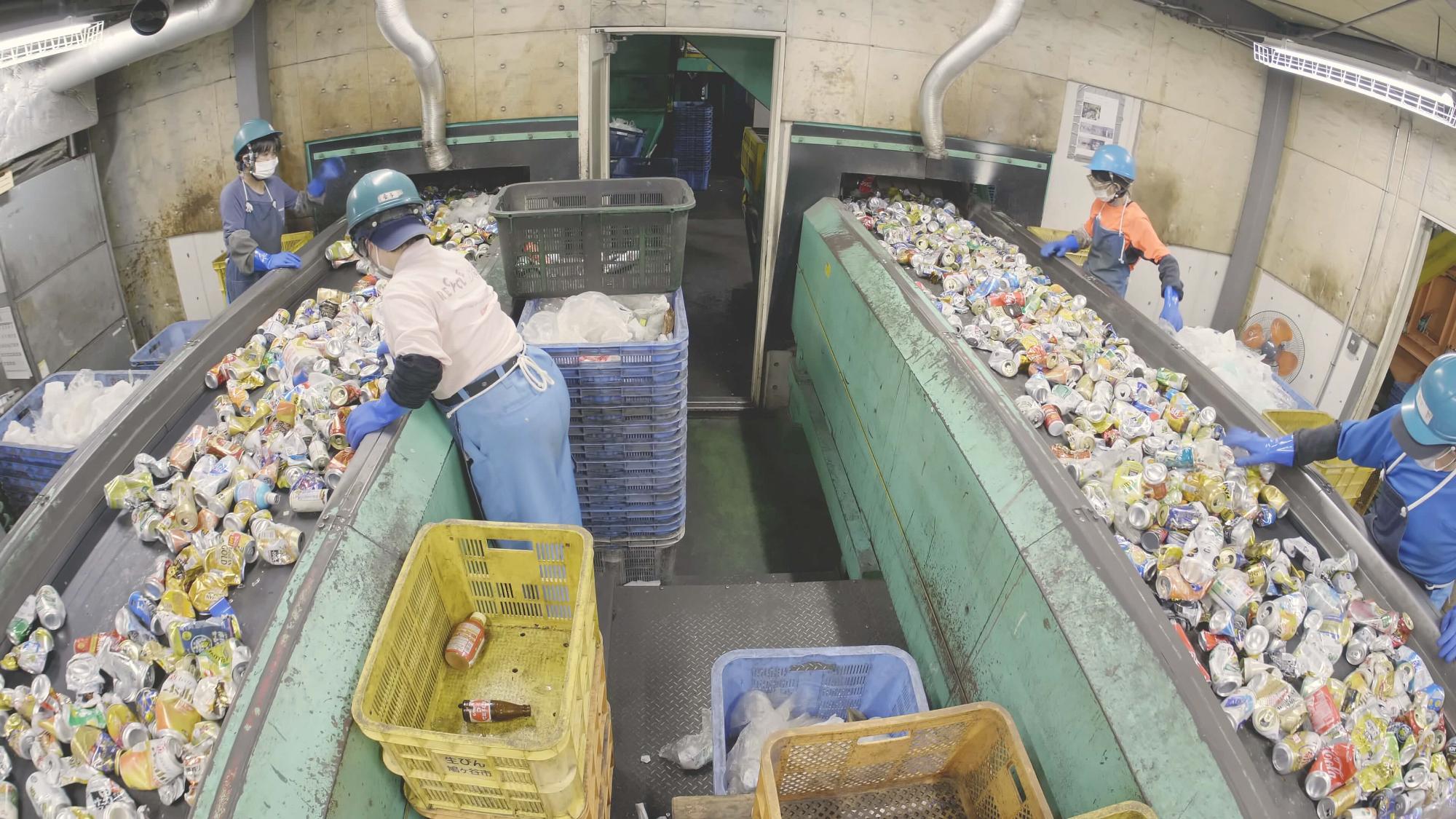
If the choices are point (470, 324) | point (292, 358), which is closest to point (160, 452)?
point (292, 358)

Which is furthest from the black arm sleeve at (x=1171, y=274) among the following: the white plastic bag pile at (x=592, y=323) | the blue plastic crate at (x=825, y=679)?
the blue plastic crate at (x=825, y=679)

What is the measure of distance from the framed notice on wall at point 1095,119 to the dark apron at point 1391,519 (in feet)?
10.8

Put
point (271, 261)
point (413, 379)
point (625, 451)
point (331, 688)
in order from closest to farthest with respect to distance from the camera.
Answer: point (331, 688) → point (413, 379) → point (625, 451) → point (271, 261)

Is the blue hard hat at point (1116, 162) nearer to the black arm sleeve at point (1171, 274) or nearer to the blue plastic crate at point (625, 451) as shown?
the black arm sleeve at point (1171, 274)

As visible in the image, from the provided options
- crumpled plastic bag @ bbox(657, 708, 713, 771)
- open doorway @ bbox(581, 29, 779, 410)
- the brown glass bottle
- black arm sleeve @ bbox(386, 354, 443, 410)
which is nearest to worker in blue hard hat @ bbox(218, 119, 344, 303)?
open doorway @ bbox(581, 29, 779, 410)

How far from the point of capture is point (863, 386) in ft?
12.5

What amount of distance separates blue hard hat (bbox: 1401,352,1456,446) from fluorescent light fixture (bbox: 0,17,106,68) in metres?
5.44

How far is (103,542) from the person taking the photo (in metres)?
2.37

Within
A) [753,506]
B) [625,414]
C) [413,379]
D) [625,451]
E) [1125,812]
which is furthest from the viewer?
[753,506]

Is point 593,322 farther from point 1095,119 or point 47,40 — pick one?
point 1095,119

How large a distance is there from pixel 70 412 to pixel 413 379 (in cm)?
213

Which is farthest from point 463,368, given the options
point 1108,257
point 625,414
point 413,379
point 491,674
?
point 1108,257

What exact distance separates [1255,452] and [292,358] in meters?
3.50

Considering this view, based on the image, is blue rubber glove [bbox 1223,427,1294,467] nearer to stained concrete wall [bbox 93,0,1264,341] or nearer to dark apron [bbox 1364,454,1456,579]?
dark apron [bbox 1364,454,1456,579]
